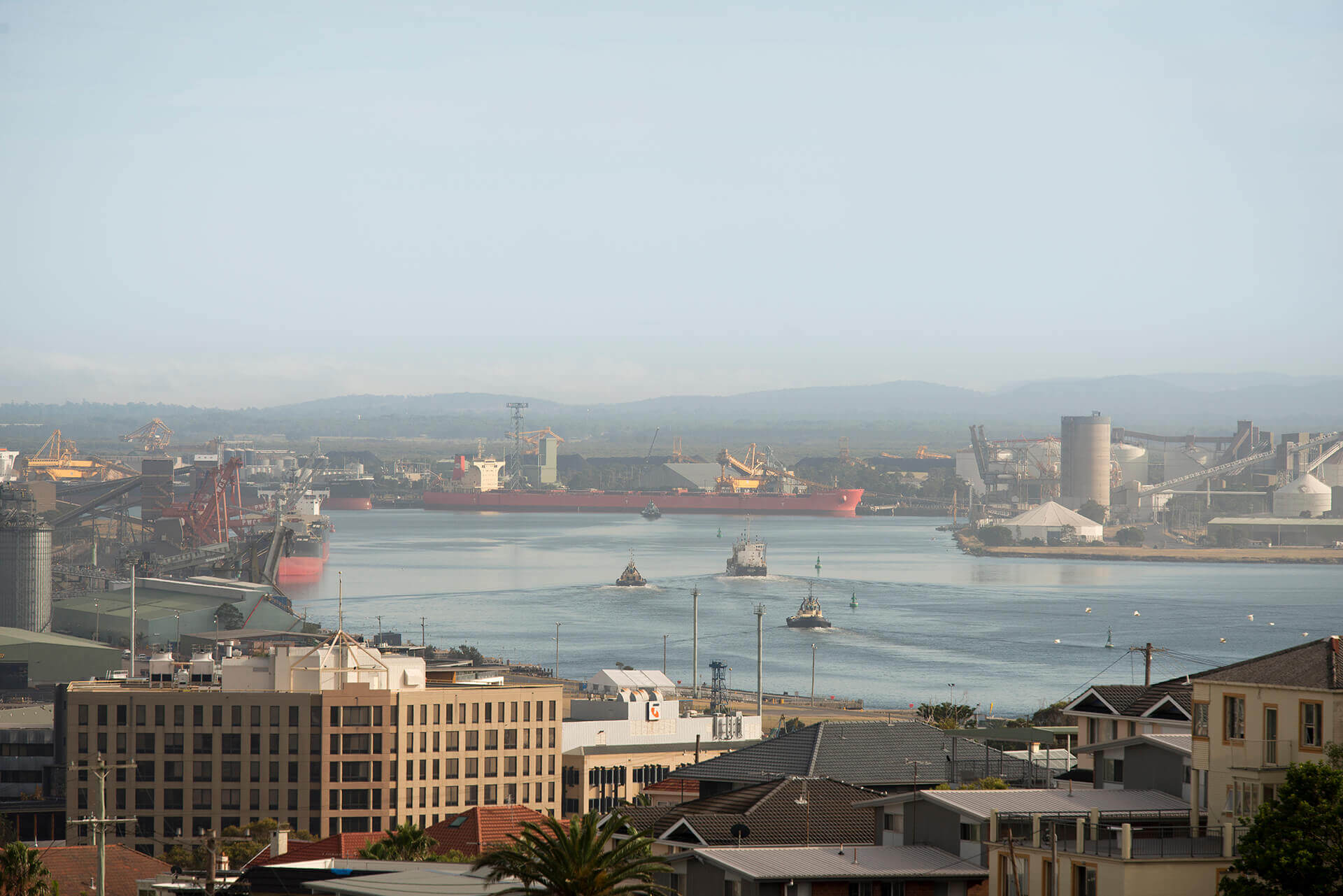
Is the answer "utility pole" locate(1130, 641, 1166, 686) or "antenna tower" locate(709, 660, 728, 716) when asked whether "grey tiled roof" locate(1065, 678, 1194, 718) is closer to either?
"utility pole" locate(1130, 641, 1166, 686)

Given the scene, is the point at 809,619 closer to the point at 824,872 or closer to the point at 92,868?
the point at 92,868

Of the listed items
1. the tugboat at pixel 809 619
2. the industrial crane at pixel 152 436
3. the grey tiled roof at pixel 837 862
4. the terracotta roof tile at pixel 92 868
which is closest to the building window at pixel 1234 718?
the grey tiled roof at pixel 837 862

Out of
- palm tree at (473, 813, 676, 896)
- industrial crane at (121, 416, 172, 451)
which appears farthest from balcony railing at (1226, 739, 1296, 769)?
industrial crane at (121, 416, 172, 451)

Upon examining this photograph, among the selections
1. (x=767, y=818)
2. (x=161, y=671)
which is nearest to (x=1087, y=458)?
(x=161, y=671)

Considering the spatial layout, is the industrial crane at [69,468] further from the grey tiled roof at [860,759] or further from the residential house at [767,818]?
the residential house at [767,818]

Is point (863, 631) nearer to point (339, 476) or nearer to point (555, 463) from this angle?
point (339, 476)

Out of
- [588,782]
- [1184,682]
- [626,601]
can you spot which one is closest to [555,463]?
[626,601]
